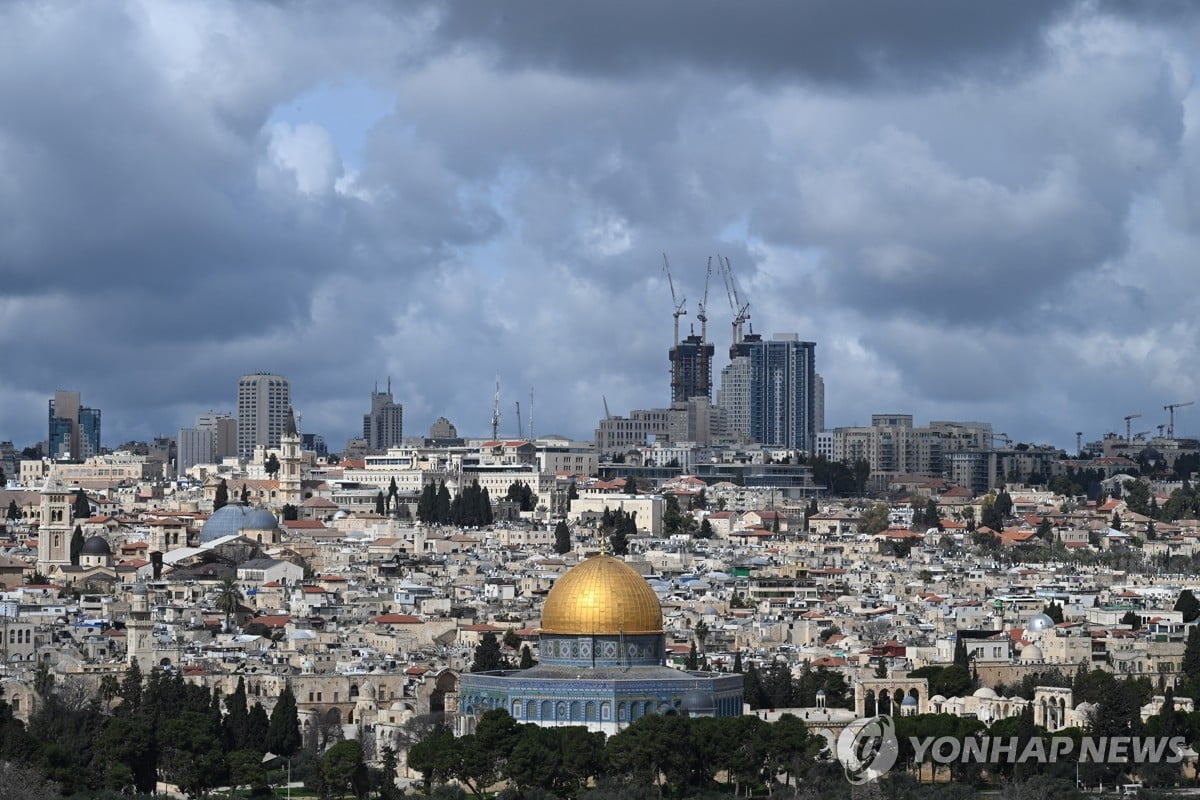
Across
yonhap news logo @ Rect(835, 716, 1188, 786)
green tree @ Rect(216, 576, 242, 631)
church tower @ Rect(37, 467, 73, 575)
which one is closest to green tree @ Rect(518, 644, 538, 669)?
yonhap news logo @ Rect(835, 716, 1188, 786)

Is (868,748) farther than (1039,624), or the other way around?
(1039,624)

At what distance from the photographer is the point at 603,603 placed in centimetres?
6638

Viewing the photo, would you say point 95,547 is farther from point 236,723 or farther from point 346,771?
point 346,771

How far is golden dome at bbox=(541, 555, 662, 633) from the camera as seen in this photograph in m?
66.4

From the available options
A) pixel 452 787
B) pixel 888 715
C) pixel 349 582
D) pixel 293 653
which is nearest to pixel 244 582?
pixel 349 582

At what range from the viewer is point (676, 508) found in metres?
143

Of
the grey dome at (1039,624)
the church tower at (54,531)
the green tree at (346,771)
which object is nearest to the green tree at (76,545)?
the church tower at (54,531)

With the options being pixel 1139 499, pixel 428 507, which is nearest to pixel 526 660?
pixel 428 507

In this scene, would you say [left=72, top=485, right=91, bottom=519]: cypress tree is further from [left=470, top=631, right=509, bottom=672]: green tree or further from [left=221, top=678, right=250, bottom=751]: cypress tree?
[left=221, top=678, right=250, bottom=751]: cypress tree

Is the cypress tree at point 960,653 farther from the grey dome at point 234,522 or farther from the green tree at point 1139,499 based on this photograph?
the green tree at point 1139,499

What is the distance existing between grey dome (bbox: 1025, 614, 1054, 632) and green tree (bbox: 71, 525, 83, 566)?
3660 cm

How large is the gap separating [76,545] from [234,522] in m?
8.18

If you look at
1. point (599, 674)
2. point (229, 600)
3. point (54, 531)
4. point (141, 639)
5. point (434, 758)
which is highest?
point (54, 531)

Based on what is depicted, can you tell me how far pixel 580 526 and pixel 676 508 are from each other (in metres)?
12.4
